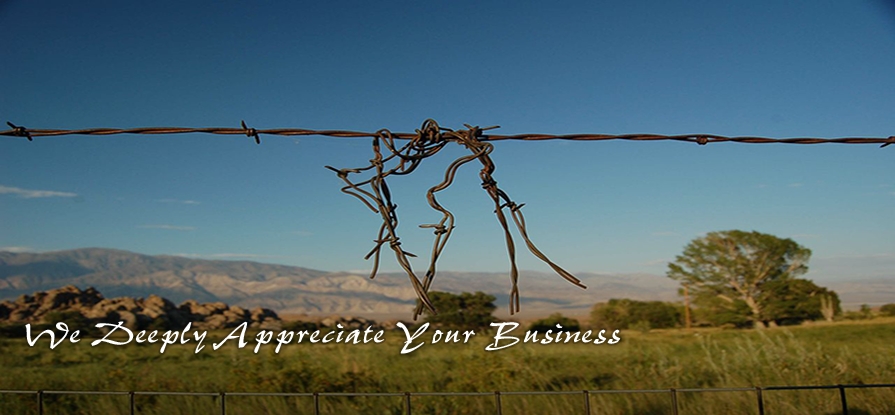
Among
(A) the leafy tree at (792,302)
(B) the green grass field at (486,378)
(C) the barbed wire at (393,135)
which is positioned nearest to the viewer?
(C) the barbed wire at (393,135)

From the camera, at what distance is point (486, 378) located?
1067cm

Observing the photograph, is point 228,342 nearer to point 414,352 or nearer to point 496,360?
point 414,352

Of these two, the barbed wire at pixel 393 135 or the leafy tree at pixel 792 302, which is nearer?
the barbed wire at pixel 393 135

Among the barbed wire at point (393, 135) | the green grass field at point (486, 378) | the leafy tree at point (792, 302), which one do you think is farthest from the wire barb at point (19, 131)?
the leafy tree at point (792, 302)

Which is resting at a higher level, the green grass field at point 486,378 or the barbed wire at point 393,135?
the barbed wire at point 393,135

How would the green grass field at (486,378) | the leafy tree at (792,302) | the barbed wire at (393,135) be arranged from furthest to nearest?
the leafy tree at (792,302), the green grass field at (486,378), the barbed wire at (393,135)

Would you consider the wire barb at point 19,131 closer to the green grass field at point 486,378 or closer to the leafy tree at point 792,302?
the green grass field at point 486,378

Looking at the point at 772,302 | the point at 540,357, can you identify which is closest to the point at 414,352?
the point at 540,357

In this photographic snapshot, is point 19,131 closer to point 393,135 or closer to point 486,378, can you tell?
point 393,135

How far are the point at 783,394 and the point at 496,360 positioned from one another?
14.9 ft

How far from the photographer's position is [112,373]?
1271 cm

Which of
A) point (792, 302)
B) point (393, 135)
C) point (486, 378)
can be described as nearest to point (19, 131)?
point (393, 135)

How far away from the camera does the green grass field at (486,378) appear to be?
8953 millimetres

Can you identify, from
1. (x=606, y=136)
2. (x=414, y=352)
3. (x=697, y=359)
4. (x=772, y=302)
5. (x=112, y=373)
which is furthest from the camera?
(x=772, y=302)
